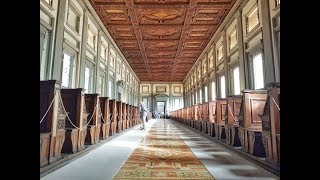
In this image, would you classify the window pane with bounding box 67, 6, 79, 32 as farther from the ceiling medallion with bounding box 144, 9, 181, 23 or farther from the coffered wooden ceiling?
the ceiling medallion with bounding box 144, 9, 181, 23

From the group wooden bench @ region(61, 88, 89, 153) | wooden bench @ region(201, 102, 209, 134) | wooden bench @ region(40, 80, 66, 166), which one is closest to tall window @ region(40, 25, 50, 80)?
wooden bench @ region(61, 88, 89, 153)

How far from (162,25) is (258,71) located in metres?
5.37

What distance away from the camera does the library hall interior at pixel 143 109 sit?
3840 millimetres

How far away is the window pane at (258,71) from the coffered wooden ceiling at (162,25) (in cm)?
276

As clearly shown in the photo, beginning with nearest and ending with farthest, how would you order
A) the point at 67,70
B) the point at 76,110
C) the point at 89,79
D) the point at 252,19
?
1. the point at 76,110
2. the point at 252,19
3. the point at 67,70
4. the point at 89,79

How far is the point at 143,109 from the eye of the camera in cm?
1232

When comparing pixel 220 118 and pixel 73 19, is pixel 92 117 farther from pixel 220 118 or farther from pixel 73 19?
pixel 73 19

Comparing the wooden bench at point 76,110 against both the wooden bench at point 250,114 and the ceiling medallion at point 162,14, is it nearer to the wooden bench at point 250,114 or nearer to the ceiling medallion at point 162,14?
the wooden bench at point 250,114

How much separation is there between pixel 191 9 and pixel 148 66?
486 inches

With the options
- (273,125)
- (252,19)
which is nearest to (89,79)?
(252,19)

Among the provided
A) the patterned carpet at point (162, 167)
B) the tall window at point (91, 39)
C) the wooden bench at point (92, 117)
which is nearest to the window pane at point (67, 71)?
the tall window at point (91, 39)
